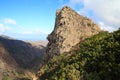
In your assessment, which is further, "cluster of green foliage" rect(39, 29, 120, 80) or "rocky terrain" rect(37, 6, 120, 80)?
"rocky terrain" rect(37, 6, 120, 80)

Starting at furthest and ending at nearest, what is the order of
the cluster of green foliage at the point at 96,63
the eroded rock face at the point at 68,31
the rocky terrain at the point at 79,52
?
the eroded rock face at the point at 68,31 → the rocky terrain at the point at 79,52 → the cluster of green foliage at the point at 96,63

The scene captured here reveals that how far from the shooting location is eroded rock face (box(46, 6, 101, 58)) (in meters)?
53.2

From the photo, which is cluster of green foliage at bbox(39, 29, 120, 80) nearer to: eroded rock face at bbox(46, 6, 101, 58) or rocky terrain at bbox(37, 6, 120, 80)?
rocky terrain at bbox(37, 6, 120, 80)

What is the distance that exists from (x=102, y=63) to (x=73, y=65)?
5.33m

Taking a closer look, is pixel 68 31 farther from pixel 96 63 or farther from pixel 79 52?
pixel 96 63

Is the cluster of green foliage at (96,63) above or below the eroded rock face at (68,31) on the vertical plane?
below

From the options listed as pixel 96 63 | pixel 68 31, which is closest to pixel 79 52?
pixel 96 63

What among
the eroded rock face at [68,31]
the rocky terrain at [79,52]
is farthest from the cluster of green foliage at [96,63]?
the eroded rock face at [68,31]

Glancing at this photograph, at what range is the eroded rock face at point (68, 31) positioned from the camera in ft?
175

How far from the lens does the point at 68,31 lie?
55312 millimetres

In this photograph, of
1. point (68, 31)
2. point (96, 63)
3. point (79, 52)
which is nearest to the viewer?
point (96, 63)

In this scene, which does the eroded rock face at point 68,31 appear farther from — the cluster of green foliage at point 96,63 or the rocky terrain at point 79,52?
the cluster of green foliage at point 96,63

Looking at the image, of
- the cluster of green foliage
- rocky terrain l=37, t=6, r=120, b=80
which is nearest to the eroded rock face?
rocky terrain l=37, t=6, r=120, b=80

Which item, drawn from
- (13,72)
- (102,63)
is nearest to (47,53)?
(102,63)
